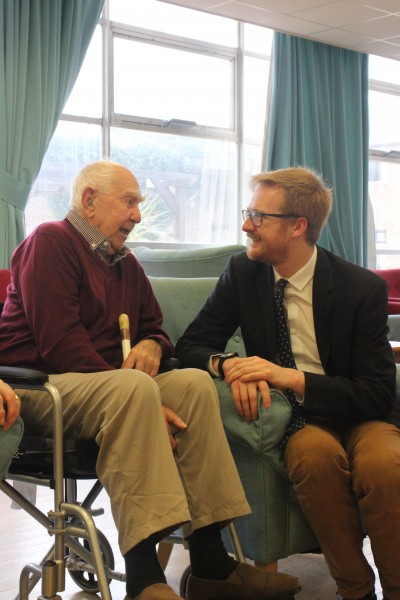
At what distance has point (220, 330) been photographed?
107 inches

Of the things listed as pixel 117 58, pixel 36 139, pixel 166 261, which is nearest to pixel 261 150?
pixel 117 58

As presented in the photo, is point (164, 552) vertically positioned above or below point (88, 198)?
below

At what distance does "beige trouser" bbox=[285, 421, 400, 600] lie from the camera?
2229mm

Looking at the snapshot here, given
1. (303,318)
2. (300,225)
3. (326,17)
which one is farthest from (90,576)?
(326,17)

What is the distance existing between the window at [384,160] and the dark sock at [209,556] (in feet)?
22.5

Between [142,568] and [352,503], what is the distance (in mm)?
626

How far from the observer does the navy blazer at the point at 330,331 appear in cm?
243

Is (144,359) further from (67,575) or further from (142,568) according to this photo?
(67,575)

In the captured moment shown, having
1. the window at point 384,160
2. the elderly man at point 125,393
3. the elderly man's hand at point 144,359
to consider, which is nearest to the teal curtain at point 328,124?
the window at point 384,160

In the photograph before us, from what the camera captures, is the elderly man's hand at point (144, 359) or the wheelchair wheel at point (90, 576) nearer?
the elderly man's hand at point (144, 359)

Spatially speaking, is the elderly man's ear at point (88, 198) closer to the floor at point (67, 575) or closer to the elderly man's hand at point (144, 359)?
the elderly man's hand at point (144, 359)

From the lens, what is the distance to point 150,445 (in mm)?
2064

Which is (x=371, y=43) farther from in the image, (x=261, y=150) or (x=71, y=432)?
(x=71, y=432)

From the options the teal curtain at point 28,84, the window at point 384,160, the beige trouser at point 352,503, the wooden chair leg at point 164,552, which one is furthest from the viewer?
the window at point 384,160
